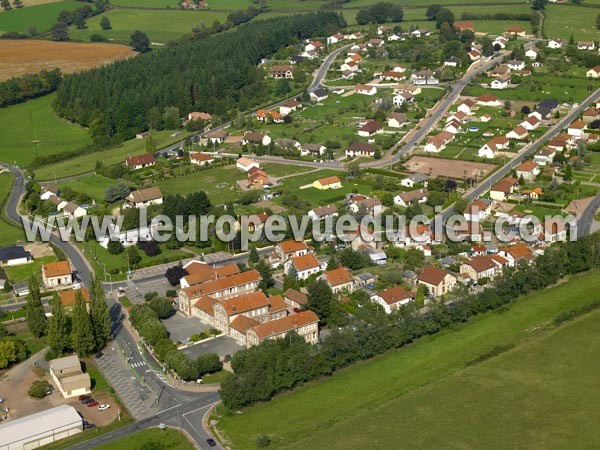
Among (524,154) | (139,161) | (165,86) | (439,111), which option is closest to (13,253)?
(139,161)

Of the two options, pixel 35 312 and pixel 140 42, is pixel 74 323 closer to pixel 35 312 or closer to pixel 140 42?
pixel 35 312

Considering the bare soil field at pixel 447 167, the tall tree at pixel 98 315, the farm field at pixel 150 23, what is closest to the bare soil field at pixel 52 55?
the farm field at pixel 150 23

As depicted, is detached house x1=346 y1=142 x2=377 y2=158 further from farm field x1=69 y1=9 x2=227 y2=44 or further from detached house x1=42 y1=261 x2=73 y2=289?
farm field x1=69 y1=9 x2=227 y2=44

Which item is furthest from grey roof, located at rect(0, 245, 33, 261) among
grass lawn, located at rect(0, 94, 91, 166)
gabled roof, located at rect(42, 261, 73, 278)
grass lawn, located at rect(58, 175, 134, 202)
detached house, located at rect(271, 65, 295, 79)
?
detached house, located at rect(271, 65, 295, 79)

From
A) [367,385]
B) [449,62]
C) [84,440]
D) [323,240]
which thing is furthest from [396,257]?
[449,62]

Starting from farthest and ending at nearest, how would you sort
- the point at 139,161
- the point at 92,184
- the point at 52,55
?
the point at 52,55
the point at 139,161
the point at 92,184

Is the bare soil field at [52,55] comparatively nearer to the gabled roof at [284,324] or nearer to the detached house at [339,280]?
the detached house at [339,280]

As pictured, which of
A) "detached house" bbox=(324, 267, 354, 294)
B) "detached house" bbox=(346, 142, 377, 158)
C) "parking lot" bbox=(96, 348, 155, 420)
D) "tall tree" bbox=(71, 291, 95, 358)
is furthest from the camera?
"detached house" bbox=(346, 142, 377, 158)
